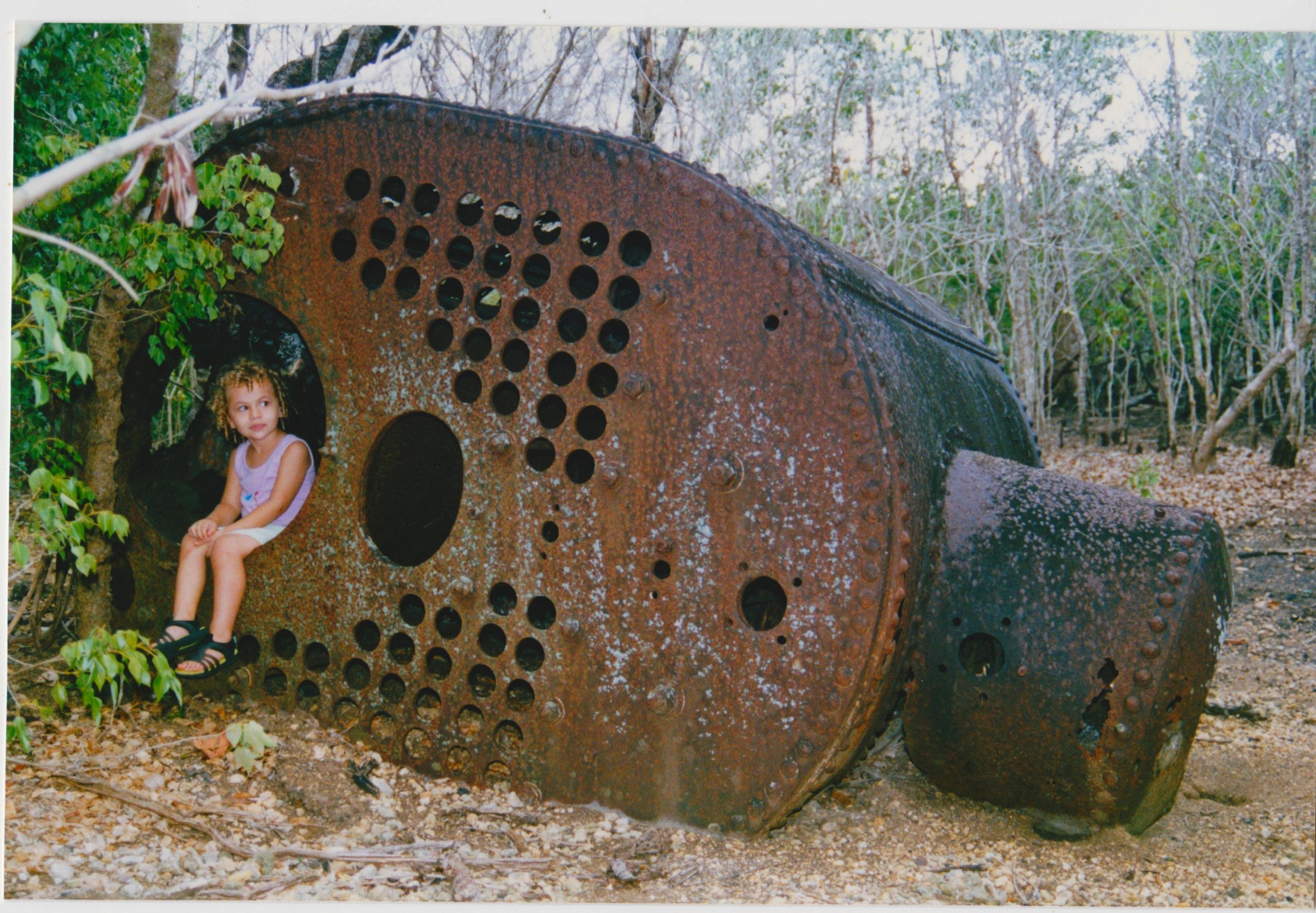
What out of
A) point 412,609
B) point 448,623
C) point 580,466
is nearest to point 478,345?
point 580,466

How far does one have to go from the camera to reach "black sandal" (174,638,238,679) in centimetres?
331

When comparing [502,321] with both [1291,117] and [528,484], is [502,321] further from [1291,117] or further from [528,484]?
[1291,117]

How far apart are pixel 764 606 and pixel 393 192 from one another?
2.01 m

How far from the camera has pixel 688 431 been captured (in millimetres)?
2885

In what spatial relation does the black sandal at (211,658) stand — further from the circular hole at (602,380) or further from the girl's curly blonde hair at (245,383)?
the circular hole at (602,380)

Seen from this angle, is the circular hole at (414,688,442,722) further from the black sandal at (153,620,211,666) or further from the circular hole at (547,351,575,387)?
the circular hole at (547,351,575,387)

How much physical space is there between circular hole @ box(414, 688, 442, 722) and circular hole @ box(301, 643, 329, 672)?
354mm

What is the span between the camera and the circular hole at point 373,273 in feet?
10.8

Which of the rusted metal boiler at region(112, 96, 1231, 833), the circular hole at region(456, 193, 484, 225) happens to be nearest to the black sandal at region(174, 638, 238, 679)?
the rusted metal boiler at region(112, 96, 1231, 833)

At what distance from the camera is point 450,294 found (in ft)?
11.0

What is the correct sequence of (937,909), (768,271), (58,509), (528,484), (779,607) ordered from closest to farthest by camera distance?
(58,509), (937,909), (768,271), (528,484), (779,607)

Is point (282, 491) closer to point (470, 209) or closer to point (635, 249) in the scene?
point (470, 209)

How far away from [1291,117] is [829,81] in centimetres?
395

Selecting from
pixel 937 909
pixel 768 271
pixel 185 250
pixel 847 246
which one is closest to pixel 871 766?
pixel 937 909
